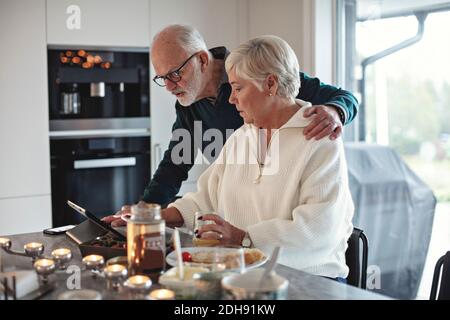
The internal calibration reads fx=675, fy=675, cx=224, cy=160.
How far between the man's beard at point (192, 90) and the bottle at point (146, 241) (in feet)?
3.30

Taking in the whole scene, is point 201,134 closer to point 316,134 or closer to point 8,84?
point 316,134

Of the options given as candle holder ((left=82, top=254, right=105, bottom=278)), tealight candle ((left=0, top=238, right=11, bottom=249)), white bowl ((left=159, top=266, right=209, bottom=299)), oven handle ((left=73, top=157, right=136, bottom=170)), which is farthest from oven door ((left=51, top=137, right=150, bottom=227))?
white bowl ((left=159, top=266, right=209, bottom=299))

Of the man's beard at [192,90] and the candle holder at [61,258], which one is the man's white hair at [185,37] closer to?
the man's beard at [192,90]

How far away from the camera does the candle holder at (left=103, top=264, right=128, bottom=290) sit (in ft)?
4.63

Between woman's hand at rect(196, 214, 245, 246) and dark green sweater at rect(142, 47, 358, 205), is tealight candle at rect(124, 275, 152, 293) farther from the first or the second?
dark green sweater at rect(142, 47, 358, 205)

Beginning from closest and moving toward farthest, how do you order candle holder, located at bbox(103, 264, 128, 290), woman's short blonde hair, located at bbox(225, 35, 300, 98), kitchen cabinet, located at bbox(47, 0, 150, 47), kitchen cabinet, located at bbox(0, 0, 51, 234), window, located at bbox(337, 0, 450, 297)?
candle holder, located at bbox(103, 264, 128, 290) < woman's short blonde hair, located at bbox(225, 35, 300, 98) < window, located at bbox(337, 0, 450, 297) < kitchen cabinet, located at bbox(0, 0, 51, 234) < kitchen cabinet, located at bbox(47, 0, 150, 47)

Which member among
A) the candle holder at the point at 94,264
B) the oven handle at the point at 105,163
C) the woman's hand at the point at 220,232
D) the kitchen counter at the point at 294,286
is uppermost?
the oven handle at the point at 105,163

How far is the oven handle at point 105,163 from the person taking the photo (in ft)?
12.1

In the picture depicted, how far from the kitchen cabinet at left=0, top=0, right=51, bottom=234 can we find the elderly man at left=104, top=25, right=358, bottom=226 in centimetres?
119

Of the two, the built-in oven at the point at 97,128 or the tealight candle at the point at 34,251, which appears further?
the built-in oven at the point at 97,128

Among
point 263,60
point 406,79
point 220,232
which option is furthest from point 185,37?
point 406,79

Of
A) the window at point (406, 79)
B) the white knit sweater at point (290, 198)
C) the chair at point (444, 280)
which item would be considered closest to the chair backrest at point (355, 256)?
the white knit sweater at point (290, 198)

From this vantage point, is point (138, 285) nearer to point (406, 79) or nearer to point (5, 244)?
point (5, 244)

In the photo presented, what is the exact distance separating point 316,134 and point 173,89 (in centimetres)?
70
